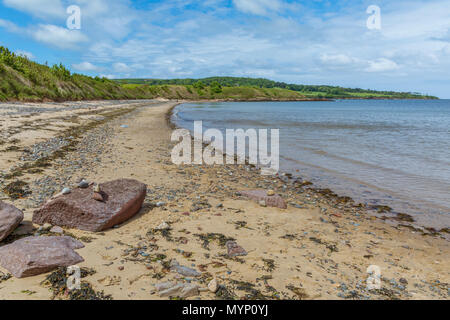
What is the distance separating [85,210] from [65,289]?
1.83 m

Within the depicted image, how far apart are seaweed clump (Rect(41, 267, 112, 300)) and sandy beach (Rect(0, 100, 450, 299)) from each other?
0.23ft

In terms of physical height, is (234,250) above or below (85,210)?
below

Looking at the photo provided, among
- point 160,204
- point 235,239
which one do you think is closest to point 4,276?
point 160,204

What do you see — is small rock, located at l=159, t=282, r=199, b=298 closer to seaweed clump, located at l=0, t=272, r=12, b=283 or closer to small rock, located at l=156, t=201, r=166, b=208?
seaweed clump, located at l=0, t=272, r=12, b=283

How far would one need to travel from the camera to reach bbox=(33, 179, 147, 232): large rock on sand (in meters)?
4.81

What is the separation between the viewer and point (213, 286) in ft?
11.1

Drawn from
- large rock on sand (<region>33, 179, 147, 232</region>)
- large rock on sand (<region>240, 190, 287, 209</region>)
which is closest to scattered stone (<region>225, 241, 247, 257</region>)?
large rock on sand (<region>33, 179, 147, 232</region>)

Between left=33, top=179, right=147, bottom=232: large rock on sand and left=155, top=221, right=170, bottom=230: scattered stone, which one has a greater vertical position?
left=33, top=179, right=147, bottom=232: large rock on sand

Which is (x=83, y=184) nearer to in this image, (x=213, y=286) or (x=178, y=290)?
(x=178, y=290)

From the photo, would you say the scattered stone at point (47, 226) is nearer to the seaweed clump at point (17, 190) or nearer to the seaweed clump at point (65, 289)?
the seaweed clump at point (65, 289)

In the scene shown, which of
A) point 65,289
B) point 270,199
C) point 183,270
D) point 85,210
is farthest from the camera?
point 270,199

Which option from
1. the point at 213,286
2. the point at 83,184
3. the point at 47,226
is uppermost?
the point at 83,184

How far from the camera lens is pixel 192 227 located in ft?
17.8
